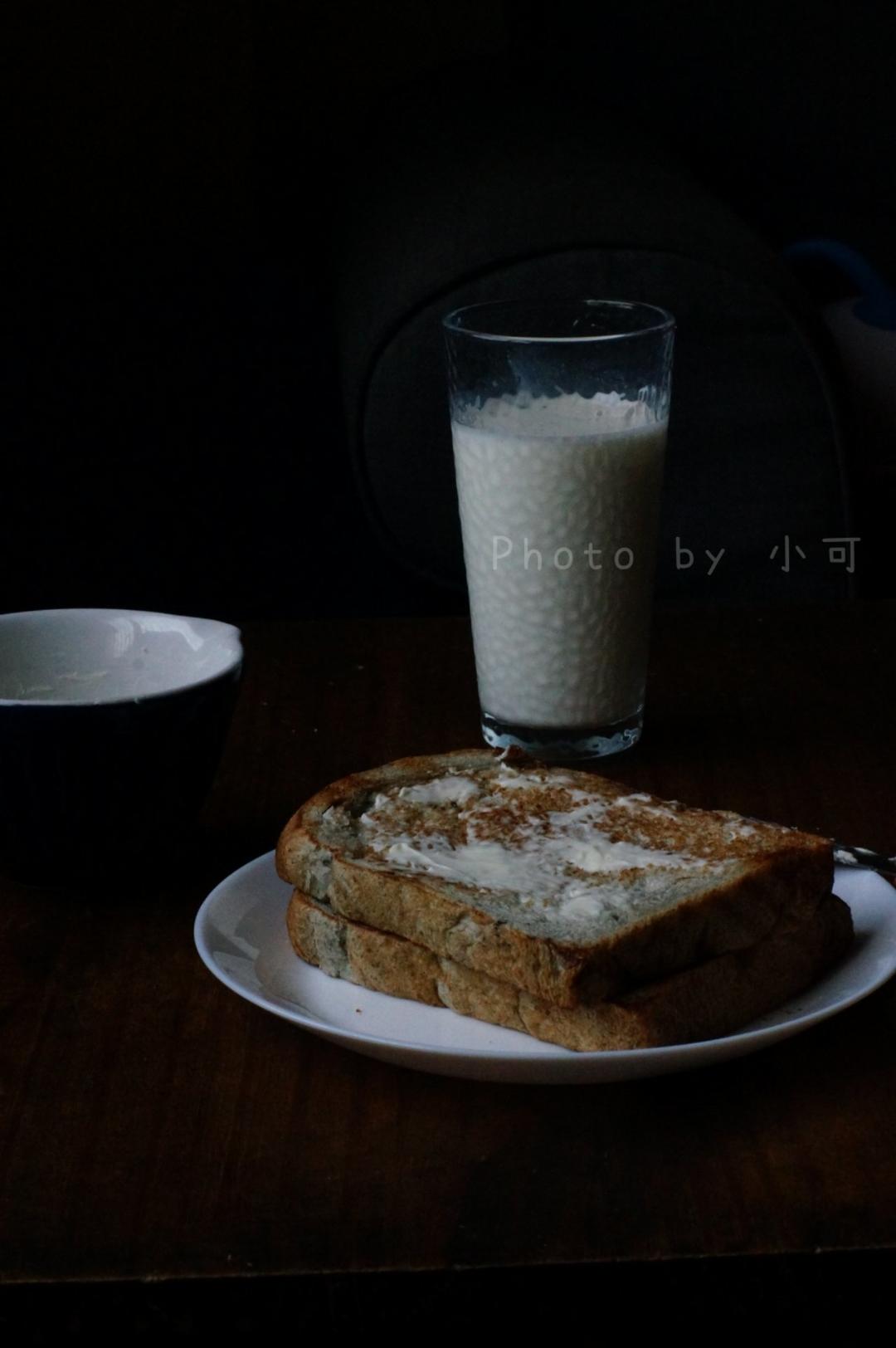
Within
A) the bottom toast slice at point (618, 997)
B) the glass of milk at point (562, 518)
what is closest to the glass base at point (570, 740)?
the glass of milk at point (562, 518)

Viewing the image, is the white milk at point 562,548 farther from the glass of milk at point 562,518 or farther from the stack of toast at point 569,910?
the stack of toast at point 569,910

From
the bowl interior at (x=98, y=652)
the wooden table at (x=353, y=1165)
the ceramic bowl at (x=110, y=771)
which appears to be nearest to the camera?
the wooden table at (x=353, y=1165)

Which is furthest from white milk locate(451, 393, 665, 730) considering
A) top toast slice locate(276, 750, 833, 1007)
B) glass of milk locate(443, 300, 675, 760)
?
top toast slice locate(276, 750, 833, 1007)

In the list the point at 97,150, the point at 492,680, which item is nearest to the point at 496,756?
the point at 492,680

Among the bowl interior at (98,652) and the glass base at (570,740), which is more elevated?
the bowl interior at (98,652)

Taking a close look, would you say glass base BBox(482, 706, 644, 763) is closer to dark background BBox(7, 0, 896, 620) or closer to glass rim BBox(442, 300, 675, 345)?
glass rim BBox(442, 300, 675, 345)

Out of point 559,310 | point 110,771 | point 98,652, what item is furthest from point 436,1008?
point 559,310
